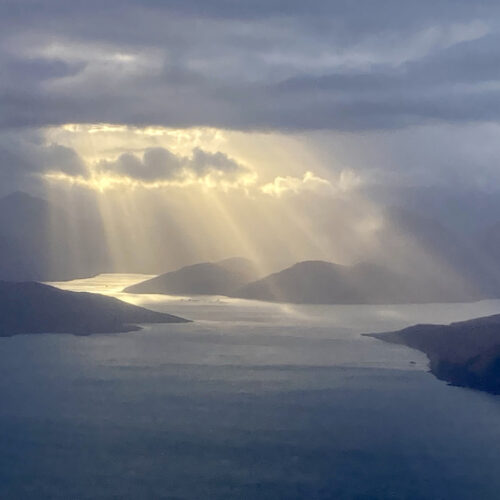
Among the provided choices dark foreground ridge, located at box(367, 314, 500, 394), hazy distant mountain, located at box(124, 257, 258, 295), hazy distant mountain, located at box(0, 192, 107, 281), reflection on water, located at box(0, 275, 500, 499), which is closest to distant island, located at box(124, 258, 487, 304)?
hazy distant mountain, located at box(124, 257, 258, 295)

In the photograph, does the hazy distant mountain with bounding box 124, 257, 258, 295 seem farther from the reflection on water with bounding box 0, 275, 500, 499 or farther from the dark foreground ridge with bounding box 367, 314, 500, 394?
the reflection on water with bounding box 0, 275, 500, 499

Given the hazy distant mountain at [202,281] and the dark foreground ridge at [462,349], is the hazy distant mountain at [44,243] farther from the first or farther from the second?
the dark foreground ridge at [462,349]

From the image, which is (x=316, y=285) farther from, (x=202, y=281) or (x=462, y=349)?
(x=462, y=349)

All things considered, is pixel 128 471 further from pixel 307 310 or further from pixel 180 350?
pixel 307 310

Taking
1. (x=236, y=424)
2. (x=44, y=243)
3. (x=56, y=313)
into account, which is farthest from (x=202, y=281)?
(x=236, y=424)

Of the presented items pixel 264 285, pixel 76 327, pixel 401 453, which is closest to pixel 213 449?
pixel 401 453

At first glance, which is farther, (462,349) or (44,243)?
(44,243)
